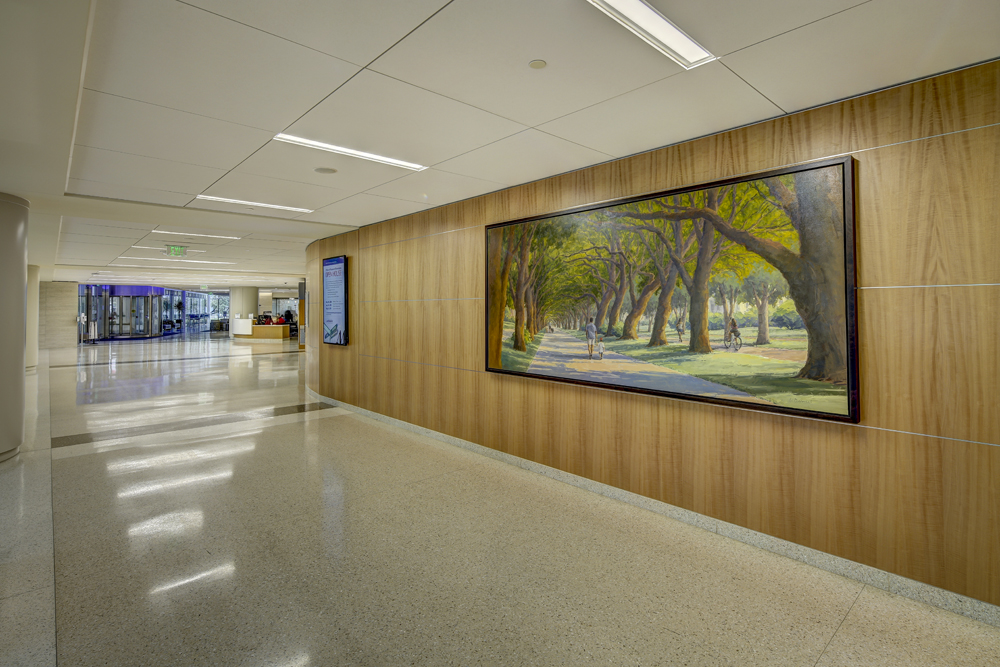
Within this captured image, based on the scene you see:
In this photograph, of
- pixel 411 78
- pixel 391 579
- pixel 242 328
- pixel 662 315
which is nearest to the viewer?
pixel 411 78

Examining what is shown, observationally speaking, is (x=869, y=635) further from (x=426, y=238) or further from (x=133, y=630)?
(x=426, y=238)

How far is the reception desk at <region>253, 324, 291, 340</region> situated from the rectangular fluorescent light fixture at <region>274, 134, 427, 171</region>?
939 inches

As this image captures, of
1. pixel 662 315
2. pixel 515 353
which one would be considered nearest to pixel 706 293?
pixel 662 315

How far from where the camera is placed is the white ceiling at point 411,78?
2.21 meters

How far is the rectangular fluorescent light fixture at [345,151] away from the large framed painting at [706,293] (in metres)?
1.31

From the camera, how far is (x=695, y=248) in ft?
12.4

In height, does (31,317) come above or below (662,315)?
above

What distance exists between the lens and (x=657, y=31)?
2398 mm

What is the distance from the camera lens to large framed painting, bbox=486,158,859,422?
3121mm

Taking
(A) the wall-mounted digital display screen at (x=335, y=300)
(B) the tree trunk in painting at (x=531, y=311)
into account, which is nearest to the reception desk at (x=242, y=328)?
(A) the wall-mounted digital display screen at (x=335, y=300)

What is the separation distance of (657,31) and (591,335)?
2.64 m

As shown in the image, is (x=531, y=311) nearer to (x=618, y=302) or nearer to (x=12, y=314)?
(x=618, y=302)

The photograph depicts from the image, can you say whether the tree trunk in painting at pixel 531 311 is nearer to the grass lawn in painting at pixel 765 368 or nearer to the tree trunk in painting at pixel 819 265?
the grass lawn in painting at pixel 765 368

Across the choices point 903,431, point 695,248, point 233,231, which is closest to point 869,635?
point 903,431
